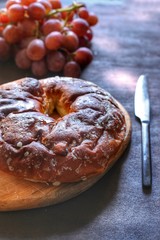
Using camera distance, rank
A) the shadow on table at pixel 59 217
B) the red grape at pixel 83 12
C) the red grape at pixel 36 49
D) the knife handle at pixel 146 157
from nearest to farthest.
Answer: the shadow on table at pixel 59 217
the knife handle at pixel 146 157
the red grape at pixel 36 49
the red grape at pixel 83 12

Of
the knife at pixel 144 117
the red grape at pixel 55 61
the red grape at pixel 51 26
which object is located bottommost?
the knife at pixel 144 117

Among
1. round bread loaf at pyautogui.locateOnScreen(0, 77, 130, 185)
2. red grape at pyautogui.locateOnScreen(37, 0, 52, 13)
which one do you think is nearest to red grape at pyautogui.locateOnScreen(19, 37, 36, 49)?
red grape at pyautogui.locateOnScreen(37, 0, 52, 13)

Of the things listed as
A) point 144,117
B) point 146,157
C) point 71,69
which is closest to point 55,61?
point 71,69

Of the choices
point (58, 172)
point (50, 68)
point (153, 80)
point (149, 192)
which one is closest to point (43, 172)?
point (58, 172)

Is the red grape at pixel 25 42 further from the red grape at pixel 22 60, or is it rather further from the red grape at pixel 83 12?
the red grape at pixel 83 12

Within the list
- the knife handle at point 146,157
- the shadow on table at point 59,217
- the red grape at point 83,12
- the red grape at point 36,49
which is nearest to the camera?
the shadow on table at point 59,217

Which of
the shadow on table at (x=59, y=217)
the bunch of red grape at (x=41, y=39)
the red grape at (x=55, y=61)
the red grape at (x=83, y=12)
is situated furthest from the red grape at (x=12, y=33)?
the shadow on table at (x=59, y=217)

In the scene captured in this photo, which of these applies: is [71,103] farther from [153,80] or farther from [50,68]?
[153,80]
